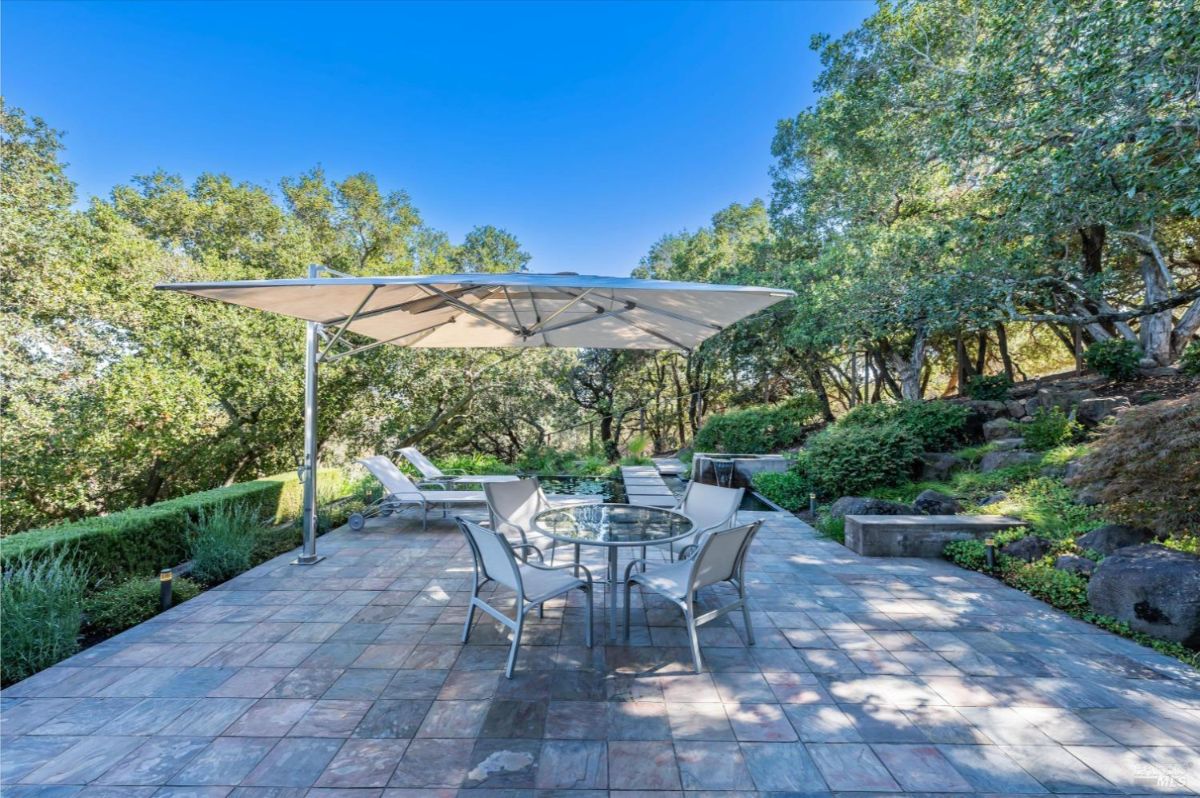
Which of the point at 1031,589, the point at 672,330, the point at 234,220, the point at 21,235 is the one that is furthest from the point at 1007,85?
the point at 234,220

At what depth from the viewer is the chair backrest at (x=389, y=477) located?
586cm

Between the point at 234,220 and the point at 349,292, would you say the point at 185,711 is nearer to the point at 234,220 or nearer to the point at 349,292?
the point at 349,292

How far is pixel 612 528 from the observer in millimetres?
3582

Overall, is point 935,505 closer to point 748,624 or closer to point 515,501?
point 748,624

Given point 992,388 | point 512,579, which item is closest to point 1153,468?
point 512,579

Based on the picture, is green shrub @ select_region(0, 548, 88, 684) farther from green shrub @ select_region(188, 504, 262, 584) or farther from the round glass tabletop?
the round glass tabletop

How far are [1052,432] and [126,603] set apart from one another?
419 inches

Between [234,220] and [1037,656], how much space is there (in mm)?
15400

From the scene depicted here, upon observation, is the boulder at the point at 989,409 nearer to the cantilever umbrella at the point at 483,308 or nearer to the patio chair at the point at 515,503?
the cantilever umbrella at the point at 483,308

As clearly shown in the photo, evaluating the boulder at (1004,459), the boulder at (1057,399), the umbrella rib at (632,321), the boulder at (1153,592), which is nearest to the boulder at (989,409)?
the boulder at (1057,399)

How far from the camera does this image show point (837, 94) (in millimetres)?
9414

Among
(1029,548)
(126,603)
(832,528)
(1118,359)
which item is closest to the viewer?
(126,603)

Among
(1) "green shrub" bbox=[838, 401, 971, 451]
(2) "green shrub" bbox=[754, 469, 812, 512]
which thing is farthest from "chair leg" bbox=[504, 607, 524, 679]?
(1) "green shrub" bbox=[838, 401, 971, 451]

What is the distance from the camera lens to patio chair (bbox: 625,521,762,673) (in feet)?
8.88
